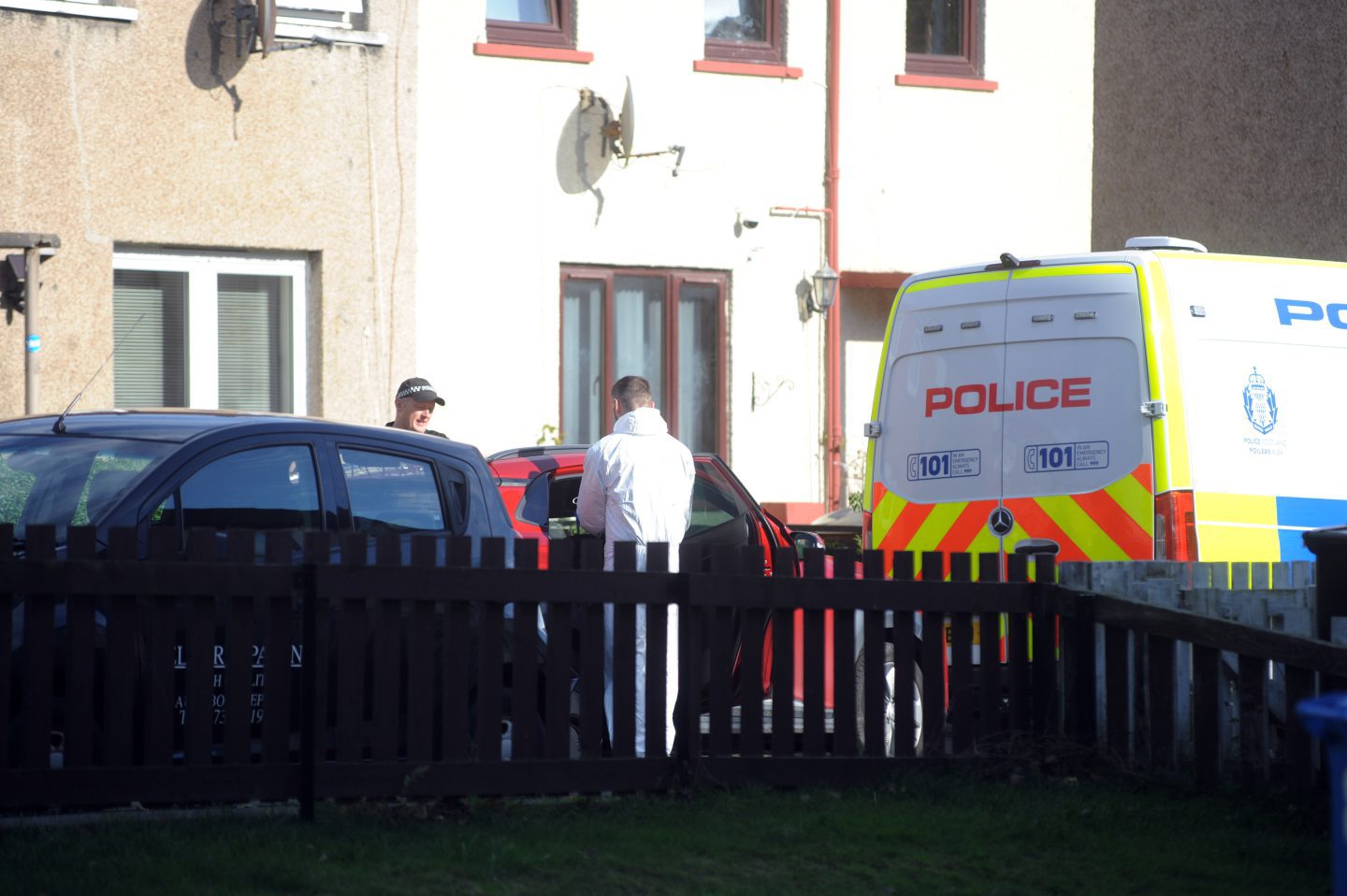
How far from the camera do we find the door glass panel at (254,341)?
46.1 ft

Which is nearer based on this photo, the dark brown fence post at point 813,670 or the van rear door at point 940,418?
the dark brown fence post at point 813,670

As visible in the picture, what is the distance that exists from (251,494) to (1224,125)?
15295mm

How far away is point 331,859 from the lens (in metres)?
5.67

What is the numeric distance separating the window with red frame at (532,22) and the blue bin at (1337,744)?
37.0 ft

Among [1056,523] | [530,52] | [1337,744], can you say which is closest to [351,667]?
[1337,744]

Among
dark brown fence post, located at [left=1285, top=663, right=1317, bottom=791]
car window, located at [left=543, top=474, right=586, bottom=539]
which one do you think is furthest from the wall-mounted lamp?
dark brown fence post, located at [left=1285, top=663, right=1317, bottom=791]

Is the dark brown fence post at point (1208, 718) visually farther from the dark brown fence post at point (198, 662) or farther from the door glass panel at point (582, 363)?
the door glass panel at point (582, 363)

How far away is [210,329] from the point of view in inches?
550

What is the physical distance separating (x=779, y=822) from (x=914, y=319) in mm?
3926

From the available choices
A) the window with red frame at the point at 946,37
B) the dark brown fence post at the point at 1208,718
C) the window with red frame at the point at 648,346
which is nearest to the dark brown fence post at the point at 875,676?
the dark brown fence post at the point at 1208,718

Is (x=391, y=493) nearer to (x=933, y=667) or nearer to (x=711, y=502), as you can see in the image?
(x=933, y=667)

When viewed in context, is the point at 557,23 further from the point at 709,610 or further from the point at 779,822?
the point at 779,822

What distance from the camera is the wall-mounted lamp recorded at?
15.7 metres

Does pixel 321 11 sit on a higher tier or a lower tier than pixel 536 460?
higher
